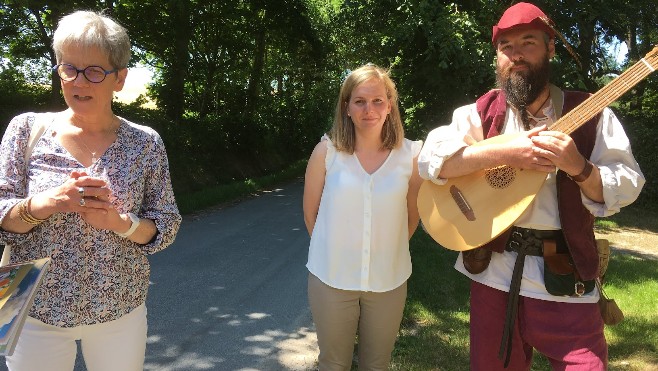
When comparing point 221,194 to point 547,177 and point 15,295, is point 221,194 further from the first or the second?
point 15,295

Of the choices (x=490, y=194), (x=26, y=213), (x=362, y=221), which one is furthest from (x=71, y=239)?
(x=490, y=194)

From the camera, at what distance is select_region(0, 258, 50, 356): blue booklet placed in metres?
1.43

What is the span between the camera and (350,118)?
271 cm

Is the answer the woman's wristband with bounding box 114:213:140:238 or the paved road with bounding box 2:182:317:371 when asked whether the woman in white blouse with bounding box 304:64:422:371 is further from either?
the paved road with bounding box 2:182:317:371

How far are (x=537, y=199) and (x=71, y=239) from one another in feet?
5.97

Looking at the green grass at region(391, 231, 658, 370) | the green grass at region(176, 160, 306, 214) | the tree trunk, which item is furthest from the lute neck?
the tree trunk

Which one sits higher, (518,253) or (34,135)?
(34,135)

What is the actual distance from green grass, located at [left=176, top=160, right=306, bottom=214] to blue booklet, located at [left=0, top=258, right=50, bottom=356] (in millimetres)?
8014

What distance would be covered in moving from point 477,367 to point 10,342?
179cm

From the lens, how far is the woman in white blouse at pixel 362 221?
256 cm

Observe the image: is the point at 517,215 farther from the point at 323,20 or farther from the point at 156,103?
the point at 323,20

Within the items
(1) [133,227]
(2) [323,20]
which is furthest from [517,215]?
(2) [323,20]

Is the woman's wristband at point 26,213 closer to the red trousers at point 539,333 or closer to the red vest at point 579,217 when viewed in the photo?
the red trousers at point 539,333

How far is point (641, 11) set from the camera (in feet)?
38.4
